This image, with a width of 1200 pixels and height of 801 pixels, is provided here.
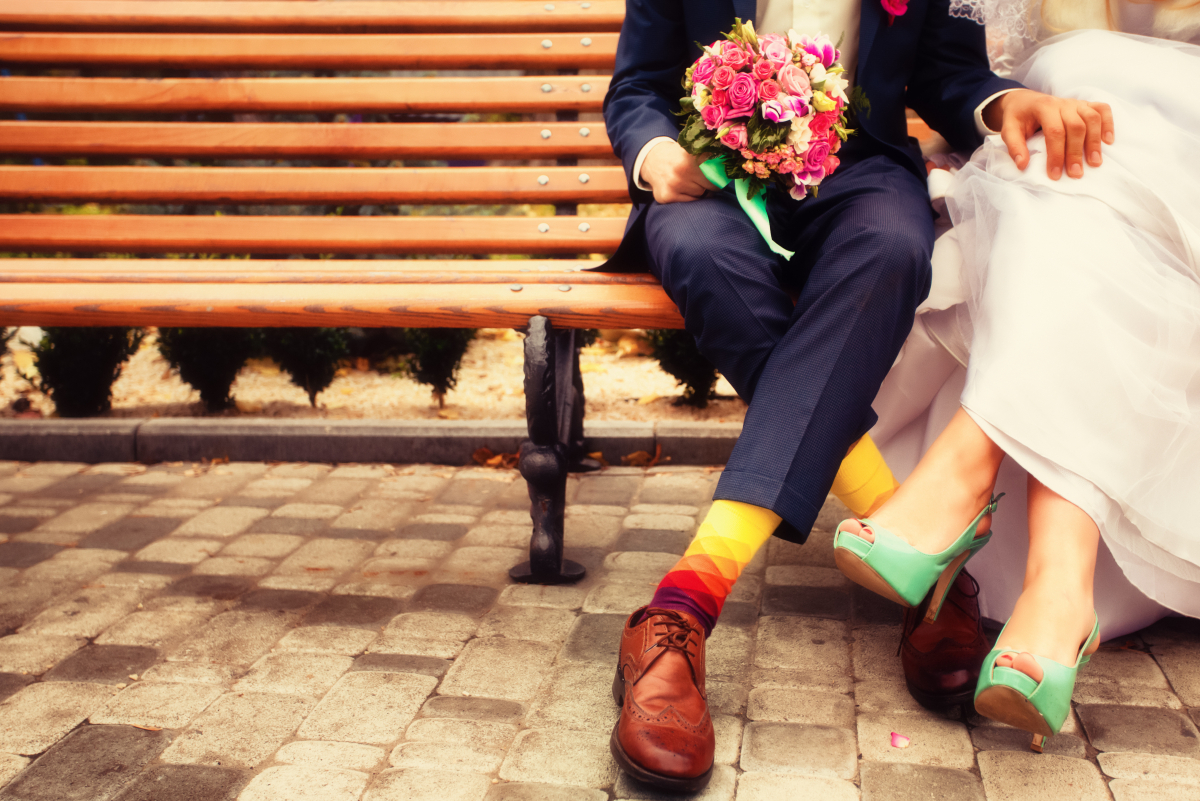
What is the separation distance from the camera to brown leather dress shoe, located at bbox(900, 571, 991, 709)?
1.78 meters

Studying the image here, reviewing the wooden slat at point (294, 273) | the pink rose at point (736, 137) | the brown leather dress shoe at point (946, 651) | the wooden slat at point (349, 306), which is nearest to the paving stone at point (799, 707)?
the brown leather dress shoe at point (946, 651)

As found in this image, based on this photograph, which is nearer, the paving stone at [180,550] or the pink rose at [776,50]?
the pink rose at [776,50]

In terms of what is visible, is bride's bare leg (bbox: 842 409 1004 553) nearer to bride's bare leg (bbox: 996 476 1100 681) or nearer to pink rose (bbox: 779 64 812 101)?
bride's bare leg (bbox: 996 476 1100 681)

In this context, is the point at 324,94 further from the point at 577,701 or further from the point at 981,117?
the point at 577,701

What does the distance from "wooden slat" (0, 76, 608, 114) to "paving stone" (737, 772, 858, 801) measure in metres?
2.08

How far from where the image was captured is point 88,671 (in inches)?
78.0

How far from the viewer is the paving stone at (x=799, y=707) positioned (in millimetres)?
1773

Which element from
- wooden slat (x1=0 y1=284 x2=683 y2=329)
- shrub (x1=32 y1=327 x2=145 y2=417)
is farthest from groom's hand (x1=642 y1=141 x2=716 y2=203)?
shrub (x1=32 y1=327 x2=145 y2=417)

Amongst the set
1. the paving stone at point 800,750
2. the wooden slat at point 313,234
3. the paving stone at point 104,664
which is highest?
the wooden slat at point 313,234

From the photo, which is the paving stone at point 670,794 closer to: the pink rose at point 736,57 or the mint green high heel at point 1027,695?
the mint green high heel at point 1027,695

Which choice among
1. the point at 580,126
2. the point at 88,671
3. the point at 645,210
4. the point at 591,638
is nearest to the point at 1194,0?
the point at 645,210

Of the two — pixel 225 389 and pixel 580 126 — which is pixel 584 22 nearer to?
pixel 580 126

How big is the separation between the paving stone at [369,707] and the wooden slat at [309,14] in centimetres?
209

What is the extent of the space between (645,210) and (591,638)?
99 centimetres
